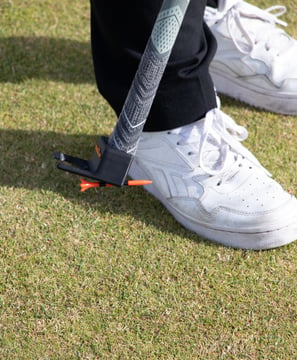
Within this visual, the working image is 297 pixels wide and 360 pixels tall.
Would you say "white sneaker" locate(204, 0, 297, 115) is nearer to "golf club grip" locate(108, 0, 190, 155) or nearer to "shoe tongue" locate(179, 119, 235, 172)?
"shoe tongue" locate(179, 119, 235, 172)

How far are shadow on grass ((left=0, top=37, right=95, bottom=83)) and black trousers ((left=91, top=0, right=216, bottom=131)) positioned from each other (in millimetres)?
609

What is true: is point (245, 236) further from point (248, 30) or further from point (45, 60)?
point (45, 60)

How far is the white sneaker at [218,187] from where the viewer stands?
1.53 metres

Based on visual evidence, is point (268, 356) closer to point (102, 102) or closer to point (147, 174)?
point (147, 174)

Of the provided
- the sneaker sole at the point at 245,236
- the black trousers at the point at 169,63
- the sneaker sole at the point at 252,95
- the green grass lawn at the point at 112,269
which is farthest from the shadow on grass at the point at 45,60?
the sneaker sole at the point at 245,236

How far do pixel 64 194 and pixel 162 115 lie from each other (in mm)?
369

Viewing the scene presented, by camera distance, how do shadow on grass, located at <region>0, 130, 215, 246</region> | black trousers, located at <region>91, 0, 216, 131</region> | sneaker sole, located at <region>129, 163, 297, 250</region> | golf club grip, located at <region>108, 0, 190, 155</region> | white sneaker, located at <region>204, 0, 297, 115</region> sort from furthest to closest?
white sneaker, located at <region>204, 0, 297, 115</region>, shadow on grass, located at <region>0, 130, 215, 246</region>, sneaker sole, located at <region>129, 163, 297, 250</region>, black trousers, located at <region>91, 0, 216, 131</region>, golf club grip, located at <region>108, 0, 190, 155</region>

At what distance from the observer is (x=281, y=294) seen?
1461 mm

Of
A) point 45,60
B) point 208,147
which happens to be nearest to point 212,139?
point 208,147

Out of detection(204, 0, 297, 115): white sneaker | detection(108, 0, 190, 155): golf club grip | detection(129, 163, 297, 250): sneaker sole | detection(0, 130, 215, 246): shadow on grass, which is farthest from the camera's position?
detection(204, 0, 297, 115): white sneaker

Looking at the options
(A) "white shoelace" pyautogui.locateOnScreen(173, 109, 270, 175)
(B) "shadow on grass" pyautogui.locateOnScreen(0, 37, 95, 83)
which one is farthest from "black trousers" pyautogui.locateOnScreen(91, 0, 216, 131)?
(B) "shadow on grass" pyautogui.locateOnScreen(0, 37, 95, 83)

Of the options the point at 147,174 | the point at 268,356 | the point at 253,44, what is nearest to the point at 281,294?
the point at 268,356

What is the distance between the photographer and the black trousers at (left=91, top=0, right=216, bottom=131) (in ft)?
4.64

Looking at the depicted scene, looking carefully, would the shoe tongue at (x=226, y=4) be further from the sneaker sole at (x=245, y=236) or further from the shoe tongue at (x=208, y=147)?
the sneaker sole at (x=245, y=236)
